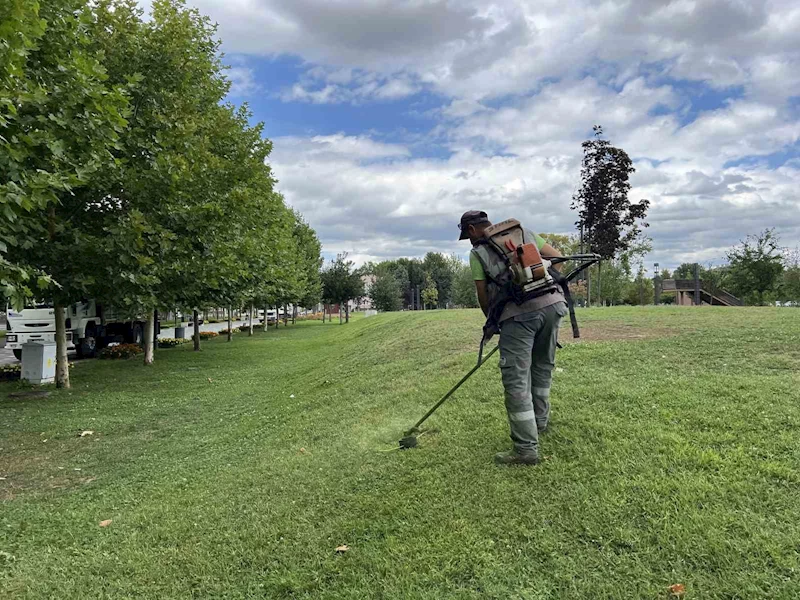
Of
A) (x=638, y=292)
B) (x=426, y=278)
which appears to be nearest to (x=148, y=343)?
(x=638, y=292)

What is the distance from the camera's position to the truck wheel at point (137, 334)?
2120 centimetres

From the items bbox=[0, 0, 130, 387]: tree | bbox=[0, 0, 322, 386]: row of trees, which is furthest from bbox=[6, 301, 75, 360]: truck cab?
bbox=[0, 0, 130, 387]: tree

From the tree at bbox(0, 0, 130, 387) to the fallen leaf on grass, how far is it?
5353 mm

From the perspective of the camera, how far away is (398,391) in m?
7.61

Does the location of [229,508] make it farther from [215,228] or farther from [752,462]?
[215,228]

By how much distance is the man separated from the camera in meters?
4.10

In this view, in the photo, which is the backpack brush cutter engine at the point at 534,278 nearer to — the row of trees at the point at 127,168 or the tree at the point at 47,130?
the tree at the point at 47,130

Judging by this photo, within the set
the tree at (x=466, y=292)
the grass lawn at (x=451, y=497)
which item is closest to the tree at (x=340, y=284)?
the tree at (x=466, y=292)

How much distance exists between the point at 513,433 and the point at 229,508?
2.35 metres

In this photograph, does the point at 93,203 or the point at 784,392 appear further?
the point at 93,203

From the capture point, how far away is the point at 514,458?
166 inches

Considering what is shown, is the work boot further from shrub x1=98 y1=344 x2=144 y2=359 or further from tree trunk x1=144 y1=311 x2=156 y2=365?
shrub x1=98 y1=344 x2=144 y2=359

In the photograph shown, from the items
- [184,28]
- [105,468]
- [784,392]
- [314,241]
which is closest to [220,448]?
[105,468]

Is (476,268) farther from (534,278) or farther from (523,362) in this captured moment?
(523,362)
